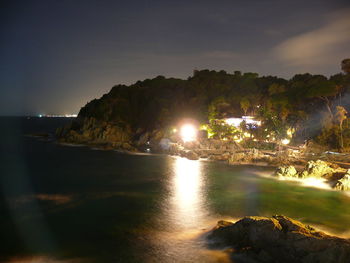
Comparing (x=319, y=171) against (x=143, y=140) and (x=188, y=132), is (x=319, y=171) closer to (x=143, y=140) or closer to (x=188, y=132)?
(x=188, y=132)

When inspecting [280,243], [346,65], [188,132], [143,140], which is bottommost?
[280,243]

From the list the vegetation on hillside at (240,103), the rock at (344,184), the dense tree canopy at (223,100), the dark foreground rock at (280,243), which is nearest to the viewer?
the dark foreground rock at (280,243)

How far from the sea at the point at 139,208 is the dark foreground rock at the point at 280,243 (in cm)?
82

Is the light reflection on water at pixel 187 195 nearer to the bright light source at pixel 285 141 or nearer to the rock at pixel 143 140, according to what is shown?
the bright light source at pixel 285 141

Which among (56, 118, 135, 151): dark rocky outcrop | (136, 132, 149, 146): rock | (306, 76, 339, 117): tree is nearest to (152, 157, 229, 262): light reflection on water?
(306, 76, 339, 117): tree

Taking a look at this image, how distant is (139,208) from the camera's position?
22.5 m

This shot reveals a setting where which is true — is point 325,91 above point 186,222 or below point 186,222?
above

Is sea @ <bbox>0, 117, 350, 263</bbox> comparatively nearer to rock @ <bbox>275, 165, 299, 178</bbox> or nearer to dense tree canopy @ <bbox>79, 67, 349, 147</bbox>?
rock @ <bbox>275, 165, 299, 178</bbox>

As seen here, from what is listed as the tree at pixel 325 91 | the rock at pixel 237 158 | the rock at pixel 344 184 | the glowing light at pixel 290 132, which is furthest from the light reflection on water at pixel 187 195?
the tree at pixel 325 91

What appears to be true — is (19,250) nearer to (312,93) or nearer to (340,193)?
(340,193)

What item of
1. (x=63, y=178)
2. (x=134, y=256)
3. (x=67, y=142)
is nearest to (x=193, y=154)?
(x=63, y=178)

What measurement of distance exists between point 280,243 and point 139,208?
12.4 m

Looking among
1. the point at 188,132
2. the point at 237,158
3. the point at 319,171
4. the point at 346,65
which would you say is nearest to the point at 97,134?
the point at 188,132

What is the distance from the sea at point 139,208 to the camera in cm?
1506
